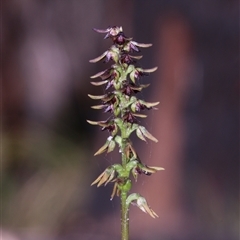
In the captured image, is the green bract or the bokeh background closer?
the green bract

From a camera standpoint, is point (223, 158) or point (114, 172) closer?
point (114, 172)

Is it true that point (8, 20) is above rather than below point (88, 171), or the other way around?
above

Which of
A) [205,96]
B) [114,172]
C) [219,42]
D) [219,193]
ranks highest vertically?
[219,42]

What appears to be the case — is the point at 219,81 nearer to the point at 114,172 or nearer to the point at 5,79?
the point at 5,79

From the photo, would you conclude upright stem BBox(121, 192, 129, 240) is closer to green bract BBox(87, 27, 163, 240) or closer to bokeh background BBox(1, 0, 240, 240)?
green bract BBox(87, 27, 163, 240)

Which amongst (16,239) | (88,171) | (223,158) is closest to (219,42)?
(223,158)

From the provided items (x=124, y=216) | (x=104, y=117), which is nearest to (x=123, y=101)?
(x=124, y=216)

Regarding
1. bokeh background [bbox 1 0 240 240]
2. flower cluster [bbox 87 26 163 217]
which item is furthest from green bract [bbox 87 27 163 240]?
bokeh background [bbox 1 0 240 240]

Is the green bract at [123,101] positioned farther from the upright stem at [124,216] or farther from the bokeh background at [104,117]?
the bokeh background at [104,117]
